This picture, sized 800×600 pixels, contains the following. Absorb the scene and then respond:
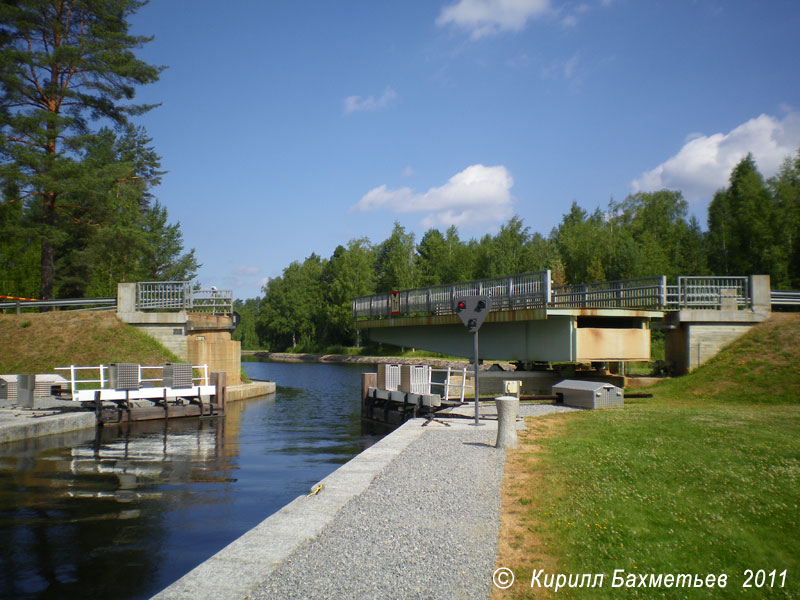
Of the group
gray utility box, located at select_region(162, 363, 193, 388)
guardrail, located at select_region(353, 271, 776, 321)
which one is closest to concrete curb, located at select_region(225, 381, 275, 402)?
gray utility box, located at select_region(162, 363, 193, 388)

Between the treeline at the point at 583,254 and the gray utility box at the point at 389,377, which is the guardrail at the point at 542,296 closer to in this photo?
the gray utility box at the point at 389,377

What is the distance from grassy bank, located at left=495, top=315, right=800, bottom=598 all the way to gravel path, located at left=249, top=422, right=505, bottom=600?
13.8 inches

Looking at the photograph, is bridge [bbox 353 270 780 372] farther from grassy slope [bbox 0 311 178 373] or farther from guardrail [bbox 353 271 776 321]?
grassy slope [bbox 0 311 178 373]

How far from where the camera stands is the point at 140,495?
12.6m

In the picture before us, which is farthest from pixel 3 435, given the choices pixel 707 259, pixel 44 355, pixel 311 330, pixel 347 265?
pixel 311 330

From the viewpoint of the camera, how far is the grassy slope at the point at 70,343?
95.9 ft

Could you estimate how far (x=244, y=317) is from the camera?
15550 cm

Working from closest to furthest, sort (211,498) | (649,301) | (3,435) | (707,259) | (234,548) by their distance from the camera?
(234,548) → (211,498) → (3,435) → (649,301) → (707,259)

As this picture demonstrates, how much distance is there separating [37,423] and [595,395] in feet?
56.4

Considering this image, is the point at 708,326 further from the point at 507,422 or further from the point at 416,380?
the point at 507,422

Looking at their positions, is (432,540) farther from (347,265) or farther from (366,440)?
(347,265)

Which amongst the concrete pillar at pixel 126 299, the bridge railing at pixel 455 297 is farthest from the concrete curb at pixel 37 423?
the bridge railing at pixel 455 297

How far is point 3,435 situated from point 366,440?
10.8 metres

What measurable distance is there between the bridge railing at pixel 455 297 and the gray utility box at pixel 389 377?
3578 mm
